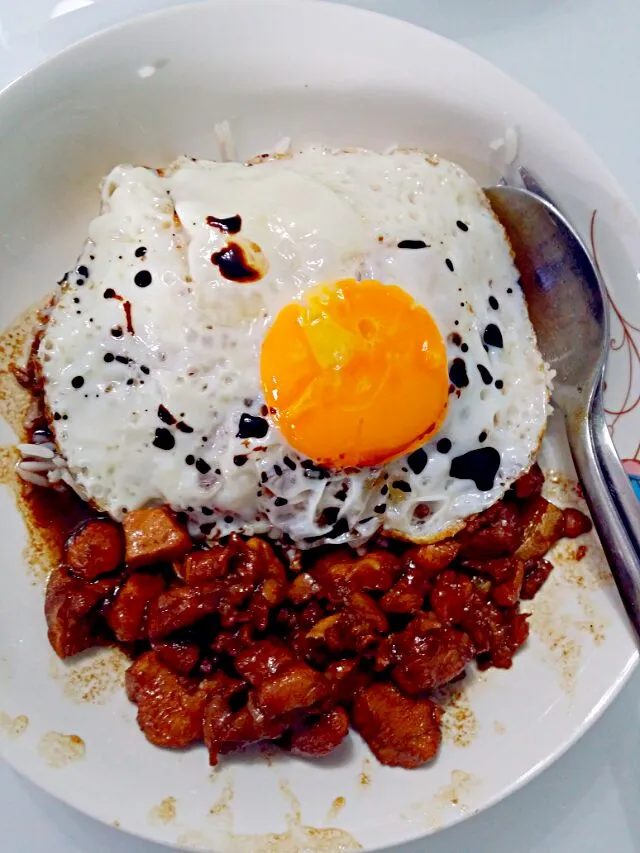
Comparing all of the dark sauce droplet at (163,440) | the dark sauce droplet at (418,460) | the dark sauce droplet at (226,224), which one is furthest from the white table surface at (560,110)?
the dark sauce droplet at (226,224)

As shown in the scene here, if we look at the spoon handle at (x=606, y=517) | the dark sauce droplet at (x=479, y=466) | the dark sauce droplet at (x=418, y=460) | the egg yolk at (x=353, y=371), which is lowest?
the spoon handle at (x=606, y=517)

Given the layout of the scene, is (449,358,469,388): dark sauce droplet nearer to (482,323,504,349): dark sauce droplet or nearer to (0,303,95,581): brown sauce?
(482,323,504,349): dark sauce droplet

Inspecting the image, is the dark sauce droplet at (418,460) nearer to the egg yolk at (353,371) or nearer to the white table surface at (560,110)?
the egg yolk at (353,371)

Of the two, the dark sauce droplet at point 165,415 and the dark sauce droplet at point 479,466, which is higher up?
the dark sauce droplet at point 165,415

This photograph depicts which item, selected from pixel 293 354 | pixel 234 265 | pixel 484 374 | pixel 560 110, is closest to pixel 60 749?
pixel 293 354

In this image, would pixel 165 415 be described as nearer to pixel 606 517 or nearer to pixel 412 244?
pixel 412 244

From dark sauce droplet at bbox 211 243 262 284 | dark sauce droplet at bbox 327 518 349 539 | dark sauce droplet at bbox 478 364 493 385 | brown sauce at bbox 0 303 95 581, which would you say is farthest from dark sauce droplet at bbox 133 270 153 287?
dark sauce droplet at bbox 478 364 493 385

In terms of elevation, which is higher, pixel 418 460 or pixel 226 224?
pixel 226 224
